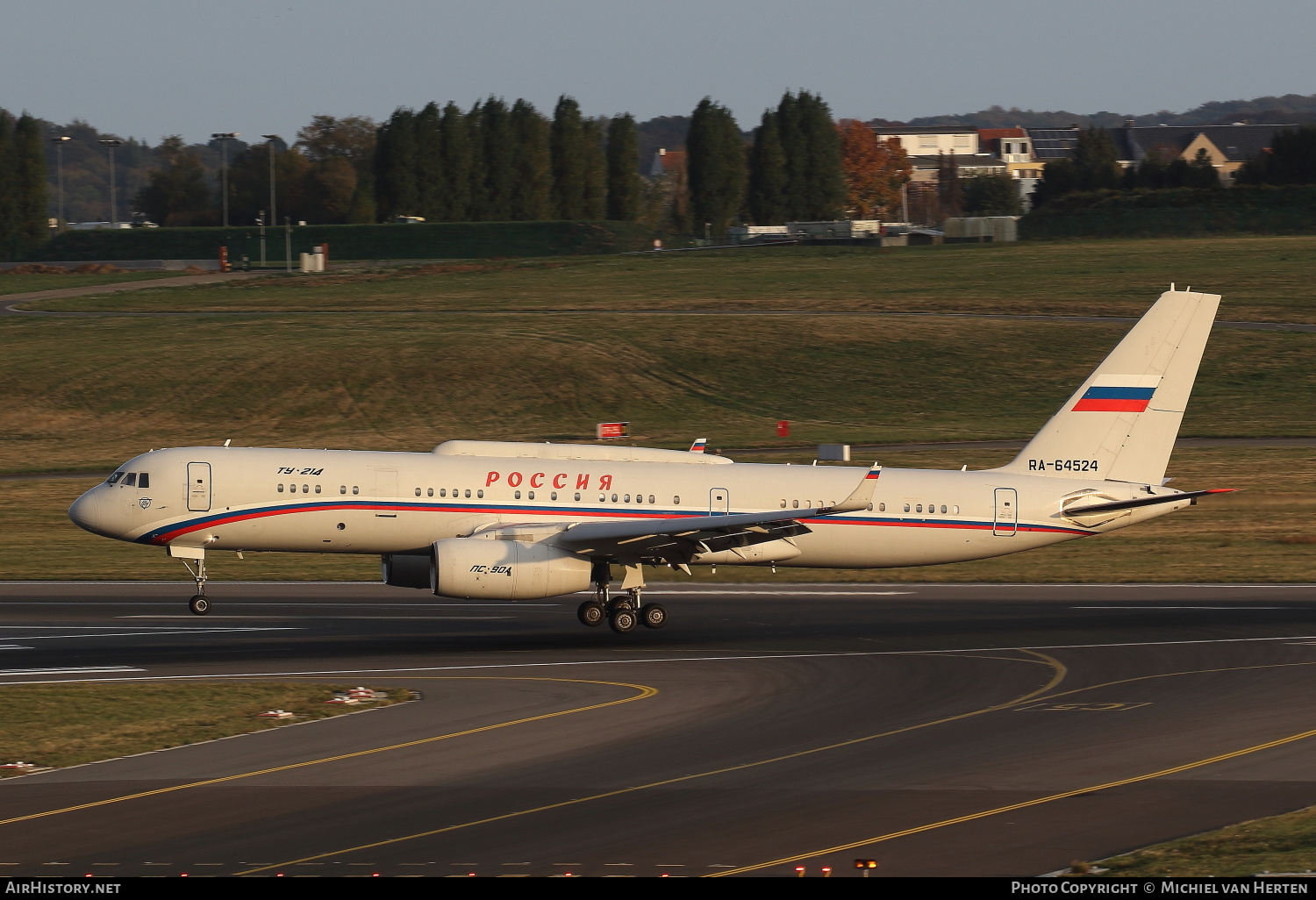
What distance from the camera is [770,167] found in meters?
159

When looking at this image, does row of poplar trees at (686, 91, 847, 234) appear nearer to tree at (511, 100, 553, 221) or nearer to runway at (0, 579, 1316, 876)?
tree at (511, 100, 553, 221)

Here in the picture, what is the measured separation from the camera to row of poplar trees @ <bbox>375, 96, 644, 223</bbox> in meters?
157

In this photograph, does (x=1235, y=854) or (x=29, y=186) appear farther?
(x=29, y=186)

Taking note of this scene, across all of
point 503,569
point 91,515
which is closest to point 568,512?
point 503,569

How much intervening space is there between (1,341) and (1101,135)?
137925 mm

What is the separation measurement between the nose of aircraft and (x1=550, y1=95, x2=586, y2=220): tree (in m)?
129

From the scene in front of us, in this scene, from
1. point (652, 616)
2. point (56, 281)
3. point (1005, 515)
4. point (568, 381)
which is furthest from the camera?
point (56, 281)

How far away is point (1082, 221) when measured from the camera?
459 ft

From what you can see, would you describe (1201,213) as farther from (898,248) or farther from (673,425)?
(673,425)

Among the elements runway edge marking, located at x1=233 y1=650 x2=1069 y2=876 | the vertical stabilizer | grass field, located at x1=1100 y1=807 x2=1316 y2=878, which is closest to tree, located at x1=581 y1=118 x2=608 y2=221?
the vertical stabilizer

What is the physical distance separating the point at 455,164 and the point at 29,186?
42.7 meters

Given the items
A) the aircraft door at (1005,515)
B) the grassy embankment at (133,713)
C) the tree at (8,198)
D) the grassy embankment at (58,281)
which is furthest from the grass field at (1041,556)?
the tree at (8,198)

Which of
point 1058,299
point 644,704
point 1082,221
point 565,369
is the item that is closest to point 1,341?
point 565,369

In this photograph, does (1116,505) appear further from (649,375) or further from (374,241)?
(374,241)
